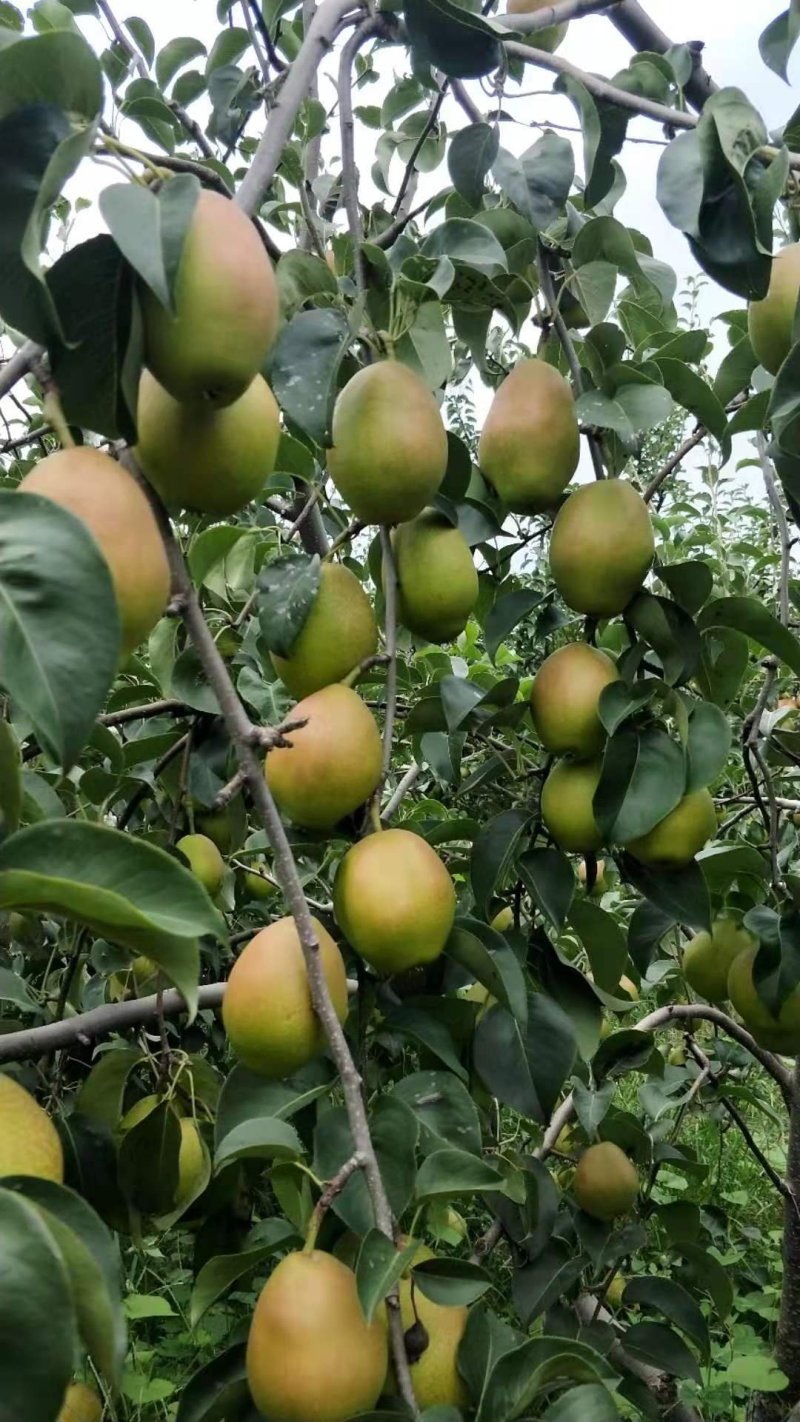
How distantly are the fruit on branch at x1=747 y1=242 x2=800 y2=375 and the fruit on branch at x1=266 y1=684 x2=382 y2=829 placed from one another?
1.18 ft

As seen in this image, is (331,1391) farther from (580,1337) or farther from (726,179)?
(726,179)

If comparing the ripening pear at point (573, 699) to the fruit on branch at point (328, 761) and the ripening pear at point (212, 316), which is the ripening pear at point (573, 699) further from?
the ripening pear at point (212, 316)

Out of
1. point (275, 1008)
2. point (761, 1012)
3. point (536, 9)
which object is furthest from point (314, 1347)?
point (536, 9)

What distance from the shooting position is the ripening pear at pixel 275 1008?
65cm

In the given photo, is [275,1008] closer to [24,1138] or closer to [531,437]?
[24,1138]

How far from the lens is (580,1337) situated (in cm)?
105

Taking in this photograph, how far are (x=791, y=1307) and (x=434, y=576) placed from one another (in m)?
1.04

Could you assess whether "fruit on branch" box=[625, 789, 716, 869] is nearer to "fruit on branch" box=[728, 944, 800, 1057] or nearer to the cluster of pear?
"fruit on branch" box=[728, 944, 800, 1057]

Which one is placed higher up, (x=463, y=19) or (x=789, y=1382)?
(x=463, y=19)

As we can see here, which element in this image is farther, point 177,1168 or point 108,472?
point 177,1168

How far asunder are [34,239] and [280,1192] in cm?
59

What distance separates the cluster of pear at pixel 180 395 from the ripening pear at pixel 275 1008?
0.23 metres

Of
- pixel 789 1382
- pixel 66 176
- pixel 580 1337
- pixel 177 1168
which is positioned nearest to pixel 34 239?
pixel 66 176

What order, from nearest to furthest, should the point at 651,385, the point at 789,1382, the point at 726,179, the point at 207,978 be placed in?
the point at 726,179, the point at 651,385, the point at 789,1382, the point at 207,978
